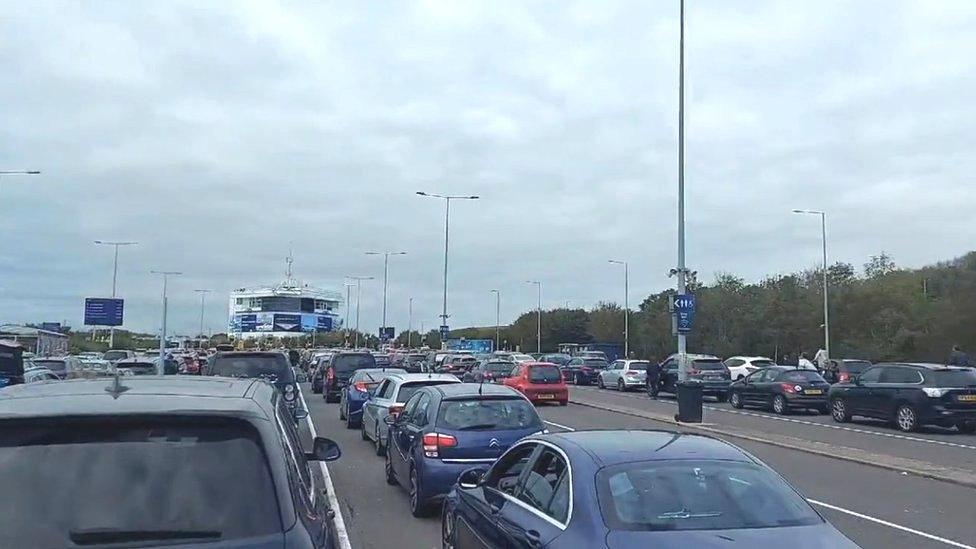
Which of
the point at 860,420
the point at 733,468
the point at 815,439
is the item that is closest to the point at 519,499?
the point at 733,468

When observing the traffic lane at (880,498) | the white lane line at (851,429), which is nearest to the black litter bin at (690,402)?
the white lane line at (851,429)

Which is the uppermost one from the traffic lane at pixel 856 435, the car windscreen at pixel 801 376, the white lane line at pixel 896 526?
the car windscreen at pixel 801 376

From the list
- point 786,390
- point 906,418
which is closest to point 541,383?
point 786,390

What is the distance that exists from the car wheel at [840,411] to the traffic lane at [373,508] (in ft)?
43.9

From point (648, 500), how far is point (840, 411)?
22.0 m

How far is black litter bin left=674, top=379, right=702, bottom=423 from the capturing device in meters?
23.8

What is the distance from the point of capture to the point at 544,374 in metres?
31.4

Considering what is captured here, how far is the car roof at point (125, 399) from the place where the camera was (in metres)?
3.87

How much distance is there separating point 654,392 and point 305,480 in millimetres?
33337

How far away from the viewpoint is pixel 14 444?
368cm

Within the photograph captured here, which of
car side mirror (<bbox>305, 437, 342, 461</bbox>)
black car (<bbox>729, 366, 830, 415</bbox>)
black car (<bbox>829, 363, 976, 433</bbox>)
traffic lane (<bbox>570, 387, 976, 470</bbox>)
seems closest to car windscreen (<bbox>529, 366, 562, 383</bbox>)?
traffic lane (<bbox>570, 387, 976, 470</bbox>)

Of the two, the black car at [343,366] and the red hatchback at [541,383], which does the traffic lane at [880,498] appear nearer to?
the red hatchback at [541,383]

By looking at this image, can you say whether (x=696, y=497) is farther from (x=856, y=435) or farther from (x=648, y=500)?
(x=856, y=435)

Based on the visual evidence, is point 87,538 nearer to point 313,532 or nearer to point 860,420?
point 313,532
